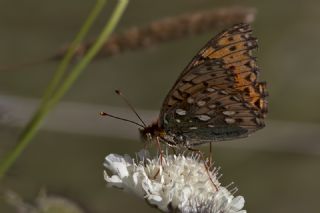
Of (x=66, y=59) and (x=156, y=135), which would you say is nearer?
(x=66, y=59)

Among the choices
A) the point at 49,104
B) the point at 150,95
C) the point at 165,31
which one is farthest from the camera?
the point at 150,95

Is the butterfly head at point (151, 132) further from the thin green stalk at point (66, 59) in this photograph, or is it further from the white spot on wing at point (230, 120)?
the thin green stalk at point (66, 59)

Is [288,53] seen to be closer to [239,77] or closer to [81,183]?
[81,183]

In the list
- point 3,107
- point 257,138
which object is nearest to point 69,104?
point 257,138

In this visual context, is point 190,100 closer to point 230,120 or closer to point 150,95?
point 230,120

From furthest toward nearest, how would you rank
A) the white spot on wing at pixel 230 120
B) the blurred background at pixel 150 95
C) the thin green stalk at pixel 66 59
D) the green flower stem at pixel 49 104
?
1. the blurred background at pixel 150 95
2. the white spot on wing at pixel 230 120
3. the thin green stalk at pixel 66 59
4. the green flower stem at pixel 49 104

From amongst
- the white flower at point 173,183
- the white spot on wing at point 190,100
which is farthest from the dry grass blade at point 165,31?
the white flower at point 173,183

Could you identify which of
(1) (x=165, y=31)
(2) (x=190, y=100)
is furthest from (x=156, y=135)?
(1) (x=165, y=31)
